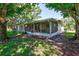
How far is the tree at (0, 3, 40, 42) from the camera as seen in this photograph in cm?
267

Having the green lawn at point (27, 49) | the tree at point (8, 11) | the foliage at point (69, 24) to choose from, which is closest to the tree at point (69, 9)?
the foliage at point (69, 24)

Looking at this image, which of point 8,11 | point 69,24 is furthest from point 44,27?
point 8,11

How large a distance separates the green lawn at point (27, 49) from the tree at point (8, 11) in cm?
9

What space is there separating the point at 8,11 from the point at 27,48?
487 millimetres

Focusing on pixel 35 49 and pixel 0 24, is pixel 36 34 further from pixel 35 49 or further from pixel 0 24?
pixel 0 24

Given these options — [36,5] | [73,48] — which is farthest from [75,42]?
[36,5]

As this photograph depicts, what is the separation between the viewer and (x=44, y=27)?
265cm

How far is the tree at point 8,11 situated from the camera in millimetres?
2666

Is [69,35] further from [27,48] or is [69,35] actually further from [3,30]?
[3,30]

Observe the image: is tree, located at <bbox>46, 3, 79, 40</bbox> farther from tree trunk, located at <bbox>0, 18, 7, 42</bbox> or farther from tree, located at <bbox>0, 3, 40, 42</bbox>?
tree trunk, located at <bbox>0, 18, 7, 42</bbox>

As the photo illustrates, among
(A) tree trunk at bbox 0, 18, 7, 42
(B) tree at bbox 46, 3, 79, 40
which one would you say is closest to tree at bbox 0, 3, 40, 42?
(A) tree trunk at bbox 0, 18, 7, 42

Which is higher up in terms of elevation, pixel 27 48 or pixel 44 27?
pixel 44 27

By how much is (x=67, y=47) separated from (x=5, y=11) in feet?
2.76

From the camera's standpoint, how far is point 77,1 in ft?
8.74
